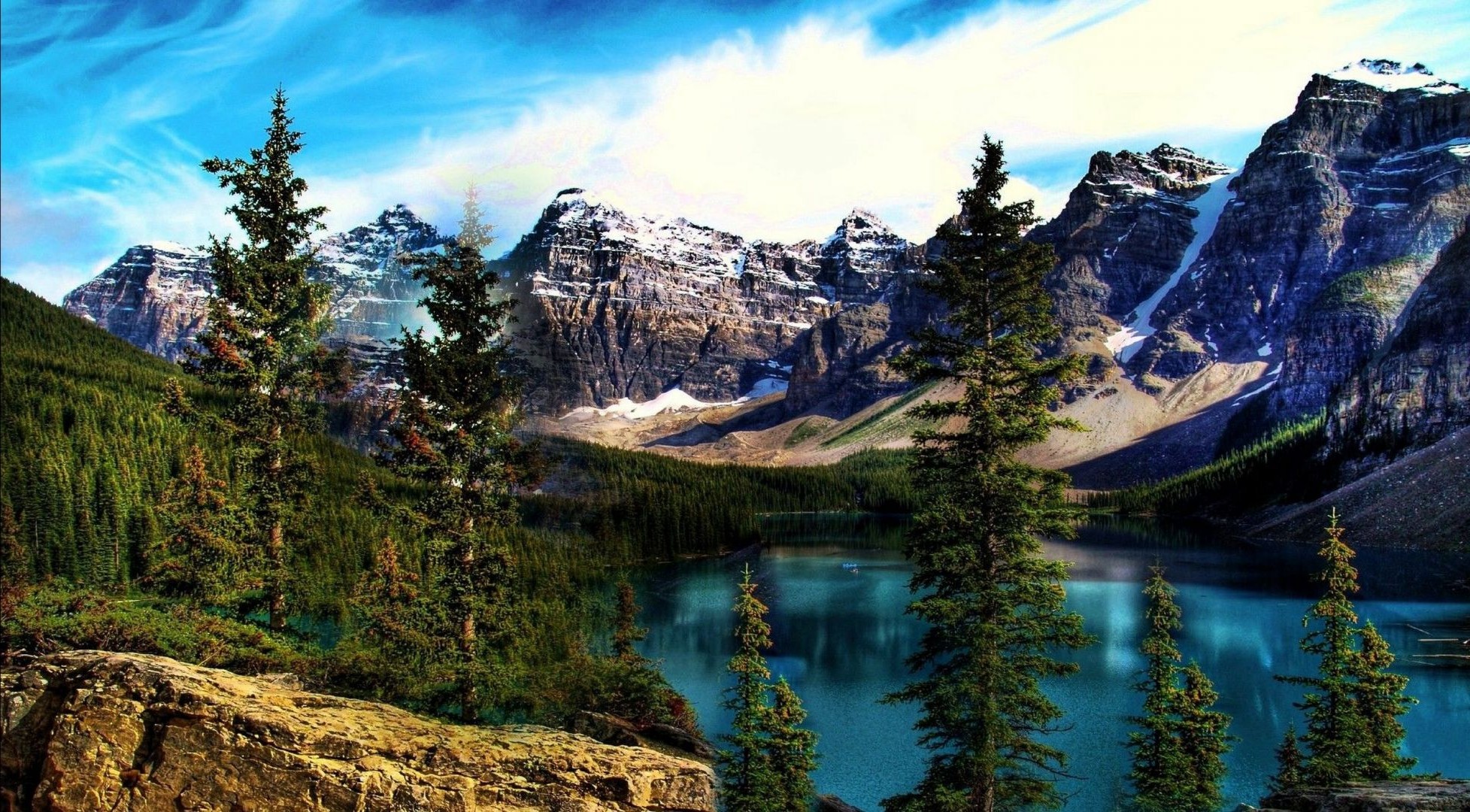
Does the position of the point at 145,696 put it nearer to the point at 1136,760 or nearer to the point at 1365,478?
the point at 1136,760

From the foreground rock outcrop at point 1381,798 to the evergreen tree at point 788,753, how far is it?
54.1ft

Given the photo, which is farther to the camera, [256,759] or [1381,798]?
[1381,798]

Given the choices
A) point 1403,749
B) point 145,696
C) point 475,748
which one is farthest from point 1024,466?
point 1403,749

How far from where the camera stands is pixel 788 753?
87.6ft

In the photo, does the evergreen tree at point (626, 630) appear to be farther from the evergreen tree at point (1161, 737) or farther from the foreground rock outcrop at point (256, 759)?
the foreground rock outcrop at point (256, 759)

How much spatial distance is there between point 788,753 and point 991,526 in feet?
38.1

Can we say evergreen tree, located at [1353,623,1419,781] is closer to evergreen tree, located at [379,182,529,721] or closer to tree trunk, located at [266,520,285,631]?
evergreen tree, located at [379,182,529,721]

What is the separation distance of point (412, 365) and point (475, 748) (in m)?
12.8

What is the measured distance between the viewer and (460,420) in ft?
66.8

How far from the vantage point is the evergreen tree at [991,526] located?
18.9 m

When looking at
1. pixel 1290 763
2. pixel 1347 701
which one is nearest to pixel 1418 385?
pixel 1290 763

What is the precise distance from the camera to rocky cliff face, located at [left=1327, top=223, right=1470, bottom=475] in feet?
527

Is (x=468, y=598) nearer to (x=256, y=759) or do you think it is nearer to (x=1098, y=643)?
(x=256, y=759)

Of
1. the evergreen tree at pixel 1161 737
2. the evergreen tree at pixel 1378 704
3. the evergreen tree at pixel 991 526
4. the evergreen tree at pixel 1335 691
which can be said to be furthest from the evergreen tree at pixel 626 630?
the evergreen tree at pixel 1378 704
